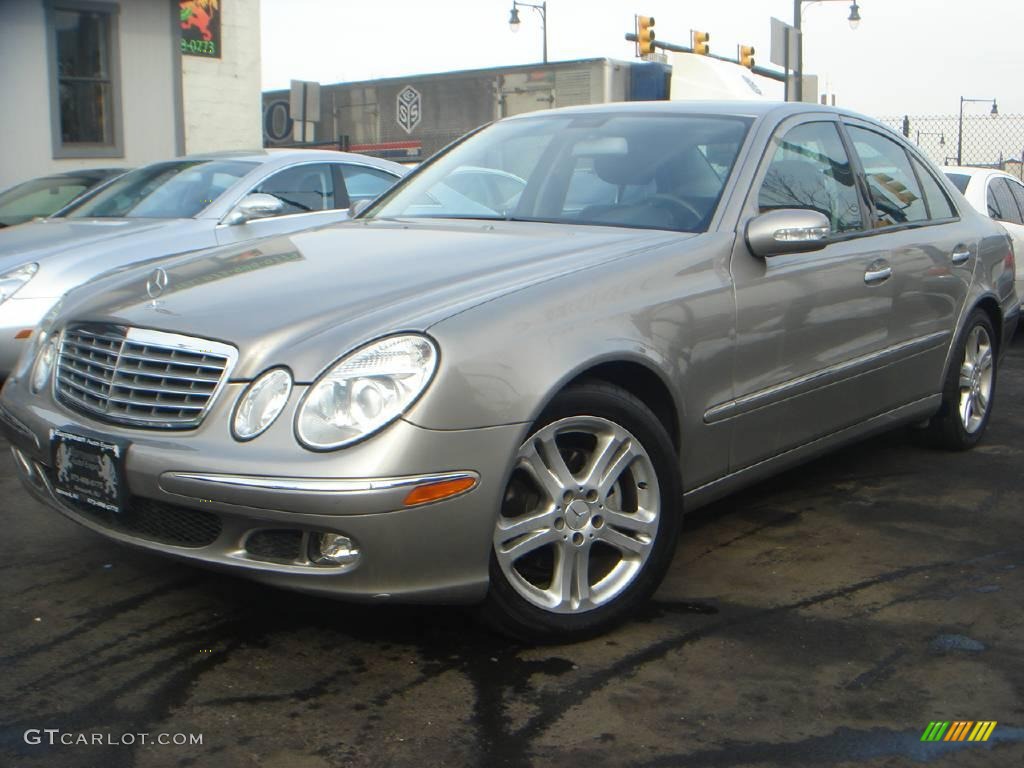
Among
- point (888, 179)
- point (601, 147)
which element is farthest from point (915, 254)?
point (601, 147)

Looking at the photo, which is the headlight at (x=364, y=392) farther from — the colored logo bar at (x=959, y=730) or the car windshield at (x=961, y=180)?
the car windshield at (x=961, y=180)

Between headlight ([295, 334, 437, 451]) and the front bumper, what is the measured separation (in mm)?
35

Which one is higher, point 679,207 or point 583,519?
point 679,207

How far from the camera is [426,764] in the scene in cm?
276

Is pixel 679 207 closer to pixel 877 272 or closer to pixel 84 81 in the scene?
pixel 877 272

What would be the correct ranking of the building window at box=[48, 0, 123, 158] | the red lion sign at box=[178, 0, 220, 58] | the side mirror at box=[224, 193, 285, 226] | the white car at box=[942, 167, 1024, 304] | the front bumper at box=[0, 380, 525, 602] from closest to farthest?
the front bumper at box=[0, 380, 525, 602], the side mirror at box=[224, 193, 285, 226], the white car at box=[942, 167, 1024, 304], the building window at box=[48, 0, 123, 158], the red lion sign at box=[178, 0, 220, 58]

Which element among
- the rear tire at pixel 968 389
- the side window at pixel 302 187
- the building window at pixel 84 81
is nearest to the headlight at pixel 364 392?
the rear tire at pixel 968 389

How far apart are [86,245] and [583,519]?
4.50 meters

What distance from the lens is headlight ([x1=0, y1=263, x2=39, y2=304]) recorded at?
6.47 m

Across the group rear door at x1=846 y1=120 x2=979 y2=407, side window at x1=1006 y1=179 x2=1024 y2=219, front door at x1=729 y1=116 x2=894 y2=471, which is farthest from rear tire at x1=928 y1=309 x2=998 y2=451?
side window at x1=1006 y1=179 x2=1024 y2=219

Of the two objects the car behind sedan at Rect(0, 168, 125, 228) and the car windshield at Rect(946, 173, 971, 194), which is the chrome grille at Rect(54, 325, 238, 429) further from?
the car windshield at Rect(946, 173, 971, 194)

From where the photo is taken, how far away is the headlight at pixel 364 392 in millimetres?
3000

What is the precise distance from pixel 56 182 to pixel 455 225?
7.45m

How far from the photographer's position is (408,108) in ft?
84.5
